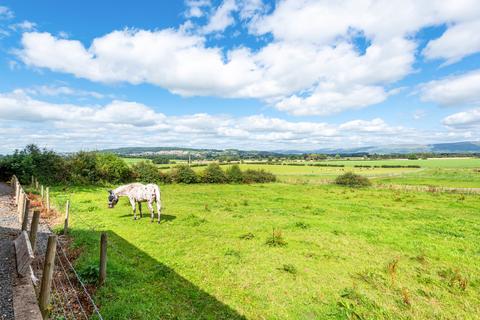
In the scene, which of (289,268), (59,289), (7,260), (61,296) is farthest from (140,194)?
(289,268)

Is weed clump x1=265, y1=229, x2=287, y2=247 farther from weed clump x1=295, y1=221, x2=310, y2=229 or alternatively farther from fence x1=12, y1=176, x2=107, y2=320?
fence x1=12, y1=176, x2=107, y2=320

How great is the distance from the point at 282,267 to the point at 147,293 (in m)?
5.21

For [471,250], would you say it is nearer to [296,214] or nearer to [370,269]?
[370,269]

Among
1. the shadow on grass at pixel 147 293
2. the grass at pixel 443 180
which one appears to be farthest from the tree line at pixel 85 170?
the grass at pixel 443 180

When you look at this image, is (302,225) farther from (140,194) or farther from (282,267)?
(140,194)

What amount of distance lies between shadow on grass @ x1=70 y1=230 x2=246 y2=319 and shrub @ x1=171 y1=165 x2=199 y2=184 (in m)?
39.0

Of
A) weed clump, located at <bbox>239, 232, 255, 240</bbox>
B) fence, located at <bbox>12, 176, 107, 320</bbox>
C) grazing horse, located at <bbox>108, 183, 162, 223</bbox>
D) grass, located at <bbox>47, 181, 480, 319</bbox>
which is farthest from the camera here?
grazing horse, located at <bbox>108, 183, 162, 223</bbox>

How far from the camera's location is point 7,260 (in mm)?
9266

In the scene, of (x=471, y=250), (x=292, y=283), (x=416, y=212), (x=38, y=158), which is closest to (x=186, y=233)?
(x=292, y=283)

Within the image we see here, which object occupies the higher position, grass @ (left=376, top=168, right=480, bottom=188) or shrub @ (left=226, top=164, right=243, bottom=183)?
shrub @ (left=226, top=164, right=243, bottom=183)

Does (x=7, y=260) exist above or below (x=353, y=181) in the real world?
above

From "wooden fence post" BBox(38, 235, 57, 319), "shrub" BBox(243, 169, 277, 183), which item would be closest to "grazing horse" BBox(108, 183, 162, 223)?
"wooden fence post" BBox(38, 235, 57, 319)

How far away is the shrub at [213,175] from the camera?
52094 millimetres

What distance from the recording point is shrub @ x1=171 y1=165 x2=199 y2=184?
4983 centimetres
